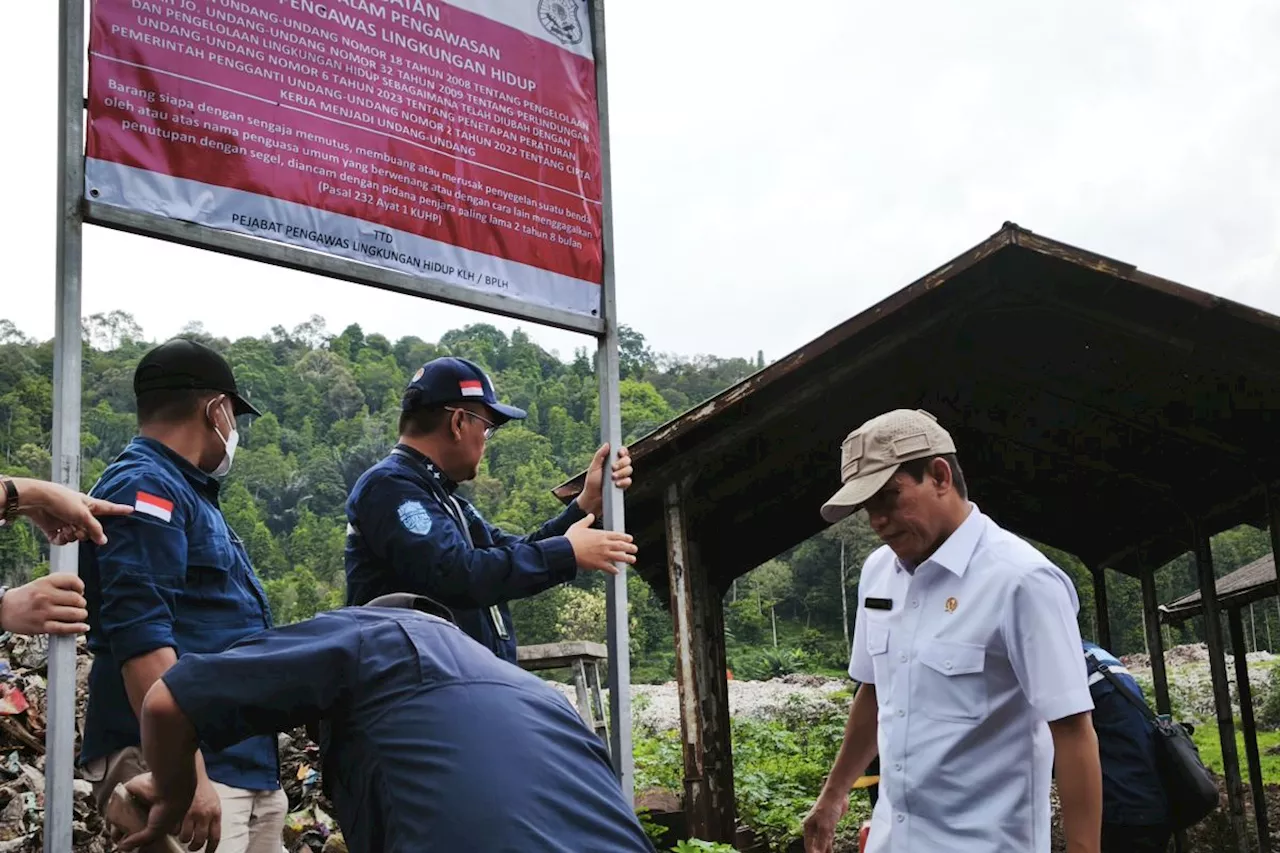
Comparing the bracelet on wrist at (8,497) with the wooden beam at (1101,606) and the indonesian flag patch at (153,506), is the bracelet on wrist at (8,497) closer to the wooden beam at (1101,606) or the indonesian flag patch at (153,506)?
the indonesian flag patch at (153,506)

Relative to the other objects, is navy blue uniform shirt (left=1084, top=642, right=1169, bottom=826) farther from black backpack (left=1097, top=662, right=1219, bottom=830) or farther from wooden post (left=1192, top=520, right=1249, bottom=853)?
wooden post (left=1192, top=520, right=1249, bottom=853)

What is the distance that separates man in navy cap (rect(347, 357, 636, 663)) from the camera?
126 inches

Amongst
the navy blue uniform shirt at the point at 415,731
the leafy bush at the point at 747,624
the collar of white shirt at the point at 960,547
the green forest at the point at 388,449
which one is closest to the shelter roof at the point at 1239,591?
the collar of white shirt at the point at 960,547

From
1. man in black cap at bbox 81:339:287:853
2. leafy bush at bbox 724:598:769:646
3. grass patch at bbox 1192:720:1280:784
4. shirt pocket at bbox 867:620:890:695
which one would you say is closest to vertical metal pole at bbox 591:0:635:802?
shirt pocket at bbox 867:620:890:695

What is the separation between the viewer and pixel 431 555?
10.4ft

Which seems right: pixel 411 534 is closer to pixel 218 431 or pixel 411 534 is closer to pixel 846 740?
pixel 218 431

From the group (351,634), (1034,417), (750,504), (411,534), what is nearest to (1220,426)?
(1034,417)

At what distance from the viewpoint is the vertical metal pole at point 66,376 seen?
2.53 meters

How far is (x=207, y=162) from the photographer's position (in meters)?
3.04

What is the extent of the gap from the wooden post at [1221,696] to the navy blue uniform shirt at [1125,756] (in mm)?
6600

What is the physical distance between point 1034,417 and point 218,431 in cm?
782

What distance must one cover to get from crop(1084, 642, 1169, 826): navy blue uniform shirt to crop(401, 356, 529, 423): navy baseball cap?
246 cm

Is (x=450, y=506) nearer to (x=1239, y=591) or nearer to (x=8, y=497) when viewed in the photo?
(x=8, y=497)

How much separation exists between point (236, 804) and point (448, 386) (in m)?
1.33
